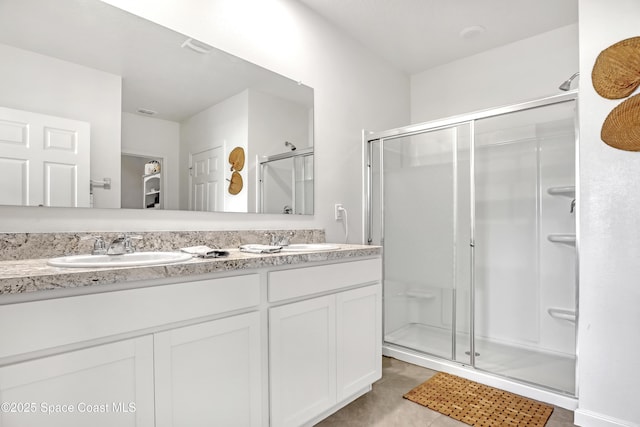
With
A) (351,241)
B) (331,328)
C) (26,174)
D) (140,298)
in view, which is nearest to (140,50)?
(26,174)

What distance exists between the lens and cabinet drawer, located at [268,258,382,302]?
1.49 meters

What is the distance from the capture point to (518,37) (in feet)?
9.19

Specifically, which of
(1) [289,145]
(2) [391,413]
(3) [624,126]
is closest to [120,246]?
(1) [289,145]

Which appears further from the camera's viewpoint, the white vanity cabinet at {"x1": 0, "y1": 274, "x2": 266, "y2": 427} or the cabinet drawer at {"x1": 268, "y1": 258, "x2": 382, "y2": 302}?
the cabinet drawer at {"x1": 268, "y1": 258, "x2": 382, "y2": 302}

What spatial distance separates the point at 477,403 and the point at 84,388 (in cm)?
194

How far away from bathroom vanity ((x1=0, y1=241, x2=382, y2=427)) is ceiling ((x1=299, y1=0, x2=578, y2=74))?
1.77 meters

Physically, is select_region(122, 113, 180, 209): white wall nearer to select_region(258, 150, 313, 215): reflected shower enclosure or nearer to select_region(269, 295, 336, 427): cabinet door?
select_region(258, 150, 313, 215): reflected shower enclosure

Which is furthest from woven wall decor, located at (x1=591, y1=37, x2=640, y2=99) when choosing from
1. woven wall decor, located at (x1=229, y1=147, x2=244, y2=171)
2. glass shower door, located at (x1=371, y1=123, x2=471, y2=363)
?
woven wall decor, located at (x1=229, y1=147, x2=244, y2=171)

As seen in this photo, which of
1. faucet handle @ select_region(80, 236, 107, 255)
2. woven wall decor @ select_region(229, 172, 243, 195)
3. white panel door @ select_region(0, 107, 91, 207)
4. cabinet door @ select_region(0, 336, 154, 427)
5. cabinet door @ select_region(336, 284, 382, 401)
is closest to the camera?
cabinet door @ select_region(0, 336, 154, 427)

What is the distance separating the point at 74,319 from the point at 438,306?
227 centimetres

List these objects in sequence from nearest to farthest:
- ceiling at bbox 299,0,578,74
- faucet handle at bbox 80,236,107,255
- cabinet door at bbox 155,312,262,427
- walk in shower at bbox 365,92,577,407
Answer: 1. cabinet door at bbox 155,312,262,427
2. faucet handle at bbox 80,236,107,255
3. walk in shower at bbox 365,92,577,407
4. ceiling at bbox 299,0,578,74

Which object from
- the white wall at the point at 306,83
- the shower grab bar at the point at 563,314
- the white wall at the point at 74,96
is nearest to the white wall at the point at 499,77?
the white wall at the point at 306,83

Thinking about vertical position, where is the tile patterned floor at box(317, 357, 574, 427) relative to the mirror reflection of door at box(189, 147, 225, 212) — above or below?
below

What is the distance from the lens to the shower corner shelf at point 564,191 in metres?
2.18
